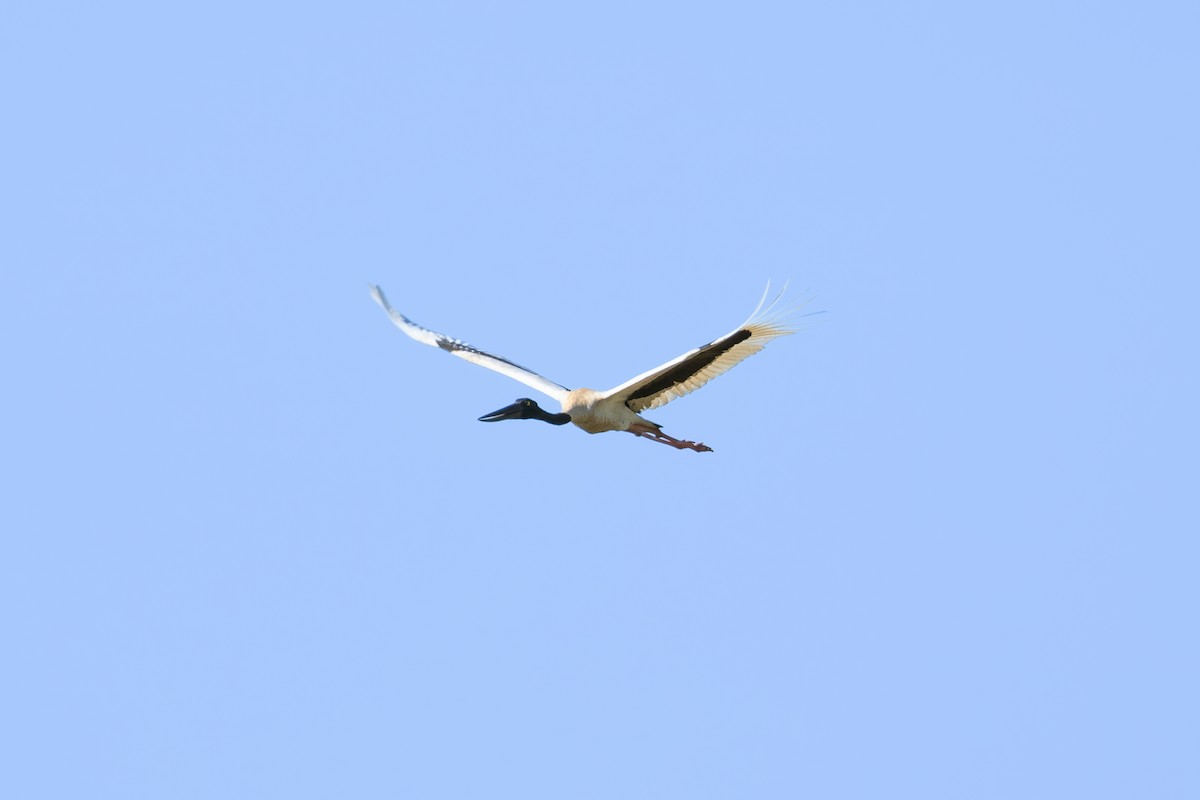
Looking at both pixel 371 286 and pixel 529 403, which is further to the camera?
pixel 371 286

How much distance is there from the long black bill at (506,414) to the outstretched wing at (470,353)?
2.20 feet

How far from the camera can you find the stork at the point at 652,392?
22016mm

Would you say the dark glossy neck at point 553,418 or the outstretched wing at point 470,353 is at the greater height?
the outstretched wing at point 470,353

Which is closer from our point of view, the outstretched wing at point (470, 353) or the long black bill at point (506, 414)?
the long black bill at point (506, 414)

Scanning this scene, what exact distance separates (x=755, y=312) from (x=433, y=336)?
765 centimetres

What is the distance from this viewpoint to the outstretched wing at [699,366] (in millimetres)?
21891

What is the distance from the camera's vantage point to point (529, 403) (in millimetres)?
23516

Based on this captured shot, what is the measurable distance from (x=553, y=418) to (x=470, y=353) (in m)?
3.40

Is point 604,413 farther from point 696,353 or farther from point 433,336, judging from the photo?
point 433,336

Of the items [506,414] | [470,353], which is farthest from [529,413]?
[470,353]

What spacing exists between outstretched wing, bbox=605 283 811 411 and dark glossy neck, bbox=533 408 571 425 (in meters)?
0.88

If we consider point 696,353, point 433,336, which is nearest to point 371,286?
point 433,336

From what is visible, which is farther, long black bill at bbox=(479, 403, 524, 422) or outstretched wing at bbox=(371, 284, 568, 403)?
outstretched wing at bbox=(371, 284, 568, 403)

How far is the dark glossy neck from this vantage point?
23.5m
